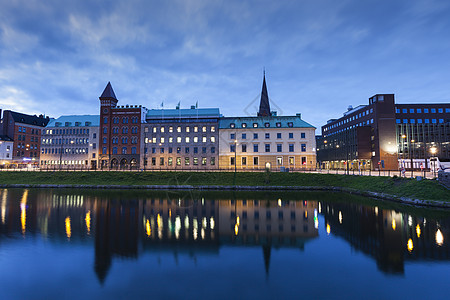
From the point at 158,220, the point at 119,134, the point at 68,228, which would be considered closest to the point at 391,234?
the point at 158,220

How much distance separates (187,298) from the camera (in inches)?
388

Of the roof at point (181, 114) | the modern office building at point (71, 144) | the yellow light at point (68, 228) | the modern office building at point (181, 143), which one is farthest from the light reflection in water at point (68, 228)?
the modern office building at point (71, 144)

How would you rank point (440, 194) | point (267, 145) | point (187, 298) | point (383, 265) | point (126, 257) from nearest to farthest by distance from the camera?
1. point (187, 298)
2. point (383, 265)
3. point (126, 257)
4. point (440, 194)
5. point (267, 145)

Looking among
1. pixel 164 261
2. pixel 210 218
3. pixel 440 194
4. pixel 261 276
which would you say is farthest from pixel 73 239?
pixel 440 194

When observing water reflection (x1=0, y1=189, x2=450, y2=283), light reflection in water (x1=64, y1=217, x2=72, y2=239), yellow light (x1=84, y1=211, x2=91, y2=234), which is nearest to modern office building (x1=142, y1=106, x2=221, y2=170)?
water reflection (x1=0, y1=189, x2=450, y2=283)

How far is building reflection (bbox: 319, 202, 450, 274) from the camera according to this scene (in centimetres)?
1427

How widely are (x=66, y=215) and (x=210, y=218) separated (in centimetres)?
1482

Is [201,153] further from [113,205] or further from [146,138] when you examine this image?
[113,205]

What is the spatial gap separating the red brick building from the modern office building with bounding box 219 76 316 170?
84.0 feet

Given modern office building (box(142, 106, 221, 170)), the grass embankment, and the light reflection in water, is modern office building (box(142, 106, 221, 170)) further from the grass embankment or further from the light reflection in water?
the light reflection in water

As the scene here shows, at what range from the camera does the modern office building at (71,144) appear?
75875 millimetres

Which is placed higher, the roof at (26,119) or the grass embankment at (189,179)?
the roof at (26,119)

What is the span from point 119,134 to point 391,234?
7083 centimetres

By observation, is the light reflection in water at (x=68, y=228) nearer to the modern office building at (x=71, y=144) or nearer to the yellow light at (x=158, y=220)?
the yellow light at (x=158, y=220)
